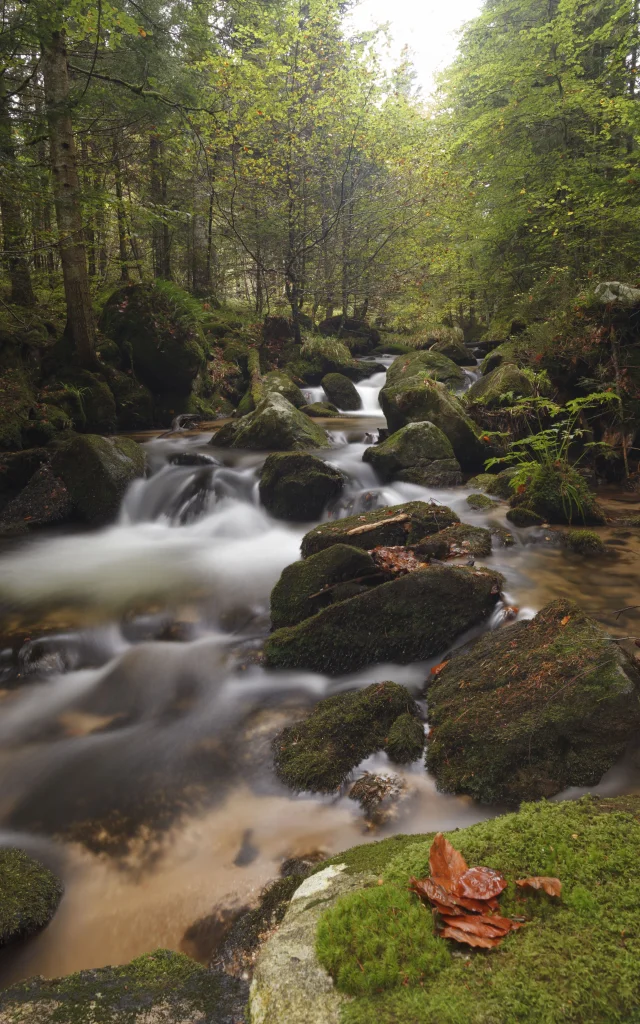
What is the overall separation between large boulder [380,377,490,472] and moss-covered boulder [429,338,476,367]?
8.04 meters

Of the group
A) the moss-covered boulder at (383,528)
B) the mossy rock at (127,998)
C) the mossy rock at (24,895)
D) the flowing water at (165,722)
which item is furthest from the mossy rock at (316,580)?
the mossy rock at (127,998)

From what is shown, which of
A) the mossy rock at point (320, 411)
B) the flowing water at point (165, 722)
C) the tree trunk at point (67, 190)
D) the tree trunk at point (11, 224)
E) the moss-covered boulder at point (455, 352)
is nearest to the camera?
the flowing water at point (165, 722)

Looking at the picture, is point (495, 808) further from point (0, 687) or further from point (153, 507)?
point (153, 507)

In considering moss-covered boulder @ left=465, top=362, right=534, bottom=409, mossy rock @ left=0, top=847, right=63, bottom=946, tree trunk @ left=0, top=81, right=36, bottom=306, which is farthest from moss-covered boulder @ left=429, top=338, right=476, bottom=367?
mossy rock @ left=0, top=847, right=63, bottom=946

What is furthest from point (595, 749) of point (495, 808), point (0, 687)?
point (0, 687)

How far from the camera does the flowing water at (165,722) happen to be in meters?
2.66

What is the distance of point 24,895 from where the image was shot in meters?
2.48

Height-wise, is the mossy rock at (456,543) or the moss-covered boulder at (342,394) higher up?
the moss-covered boulder at (342,394)

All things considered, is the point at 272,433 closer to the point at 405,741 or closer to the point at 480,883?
the point at 405,741

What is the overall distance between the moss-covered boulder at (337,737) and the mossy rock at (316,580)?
1189 mm

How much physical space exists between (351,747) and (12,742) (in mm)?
2603

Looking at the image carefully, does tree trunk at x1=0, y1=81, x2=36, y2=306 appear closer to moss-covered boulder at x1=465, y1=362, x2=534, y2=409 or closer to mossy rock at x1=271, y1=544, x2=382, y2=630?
mossy rock at x1=271, y1=544, x2=382, y2=630

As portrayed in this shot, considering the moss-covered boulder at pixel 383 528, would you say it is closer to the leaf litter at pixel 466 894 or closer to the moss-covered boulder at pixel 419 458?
the moss-covered boulder at pixel 419 458

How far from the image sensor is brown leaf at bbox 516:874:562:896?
1294 millimetres
